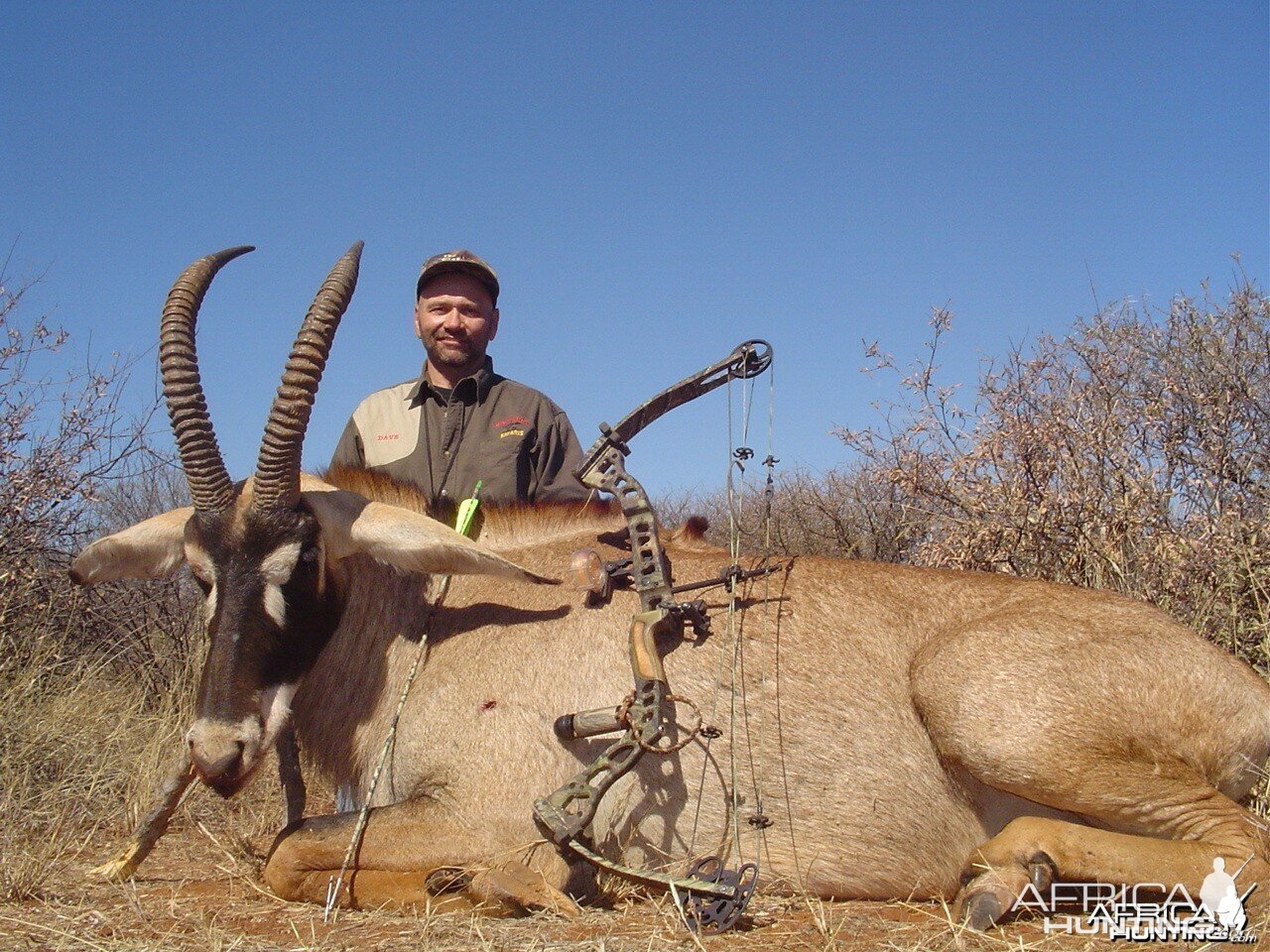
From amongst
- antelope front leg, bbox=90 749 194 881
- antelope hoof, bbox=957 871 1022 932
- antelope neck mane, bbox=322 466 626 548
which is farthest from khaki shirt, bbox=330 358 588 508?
antelope hoof, bbox=957 871 1022 932

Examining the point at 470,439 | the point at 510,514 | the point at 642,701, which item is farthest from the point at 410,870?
the point at 470,439

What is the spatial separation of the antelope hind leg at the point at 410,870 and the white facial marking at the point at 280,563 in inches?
41.4

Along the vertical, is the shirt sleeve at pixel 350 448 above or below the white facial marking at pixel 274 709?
above

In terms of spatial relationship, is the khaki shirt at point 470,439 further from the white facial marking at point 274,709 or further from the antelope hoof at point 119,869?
the antelope hoof at point 119,869

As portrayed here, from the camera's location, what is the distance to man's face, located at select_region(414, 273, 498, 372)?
725 centimetres

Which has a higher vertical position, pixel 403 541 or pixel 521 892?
pixel 403 541

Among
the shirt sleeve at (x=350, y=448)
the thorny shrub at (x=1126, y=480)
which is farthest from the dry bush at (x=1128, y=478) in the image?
the shirt sleeve at (x=350, y=448)

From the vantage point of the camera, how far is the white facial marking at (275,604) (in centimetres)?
439

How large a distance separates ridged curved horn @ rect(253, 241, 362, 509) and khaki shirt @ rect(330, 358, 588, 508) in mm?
1943

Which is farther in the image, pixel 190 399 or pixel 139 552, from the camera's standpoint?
pixel 139 552

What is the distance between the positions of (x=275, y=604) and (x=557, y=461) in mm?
3143

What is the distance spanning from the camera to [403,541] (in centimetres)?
474

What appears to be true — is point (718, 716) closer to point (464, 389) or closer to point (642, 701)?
point (642, 701)

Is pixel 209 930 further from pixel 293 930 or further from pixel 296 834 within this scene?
pixel 296 834
